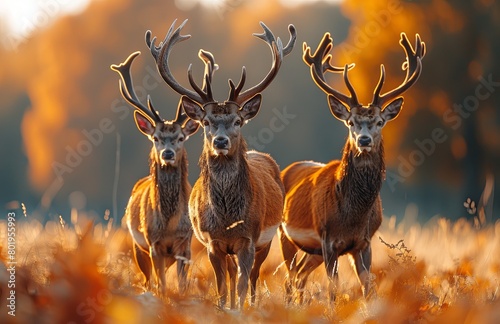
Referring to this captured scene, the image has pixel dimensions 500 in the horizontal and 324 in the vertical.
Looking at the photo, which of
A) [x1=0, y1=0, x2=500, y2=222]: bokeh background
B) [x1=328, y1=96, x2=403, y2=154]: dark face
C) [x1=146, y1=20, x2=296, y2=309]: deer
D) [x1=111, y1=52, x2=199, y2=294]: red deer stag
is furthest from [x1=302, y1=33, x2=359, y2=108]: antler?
[x1=0, y1=0, x2=500, y2=222]: bokeh background

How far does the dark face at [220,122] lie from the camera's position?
7457 millimetres

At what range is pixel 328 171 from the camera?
881 cm

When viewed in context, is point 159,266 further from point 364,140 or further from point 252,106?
point 364,140

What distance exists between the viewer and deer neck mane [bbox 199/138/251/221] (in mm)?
7445

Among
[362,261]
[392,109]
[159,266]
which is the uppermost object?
[392,109]

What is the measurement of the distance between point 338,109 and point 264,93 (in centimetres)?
2491

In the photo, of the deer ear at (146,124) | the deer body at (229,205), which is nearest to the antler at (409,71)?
the deer body at (229,205)

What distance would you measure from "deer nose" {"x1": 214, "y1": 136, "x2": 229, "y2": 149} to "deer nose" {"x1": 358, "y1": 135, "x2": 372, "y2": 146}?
4.28 ft

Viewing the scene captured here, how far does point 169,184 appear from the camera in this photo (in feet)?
30.4

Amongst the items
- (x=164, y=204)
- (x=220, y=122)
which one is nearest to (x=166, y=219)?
(x=164, y=204)

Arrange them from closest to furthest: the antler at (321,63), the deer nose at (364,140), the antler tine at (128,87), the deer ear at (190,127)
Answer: the deer nose at (364,140) → the antler at (321,63) → the deer ear at (190,127) → the antler tine at (128,87)

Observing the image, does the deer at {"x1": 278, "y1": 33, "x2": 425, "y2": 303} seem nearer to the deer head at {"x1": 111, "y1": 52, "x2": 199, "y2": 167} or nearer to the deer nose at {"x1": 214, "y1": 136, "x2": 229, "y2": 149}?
the deer nose at {"x1": 214, "y1": 136, "x2": 229, "y2": 149}

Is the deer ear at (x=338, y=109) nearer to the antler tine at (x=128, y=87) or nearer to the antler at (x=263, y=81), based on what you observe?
the antler at (x=263, y=81)

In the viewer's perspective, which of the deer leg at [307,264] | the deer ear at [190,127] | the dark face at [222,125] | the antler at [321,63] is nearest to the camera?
the dark face at [222,125]
